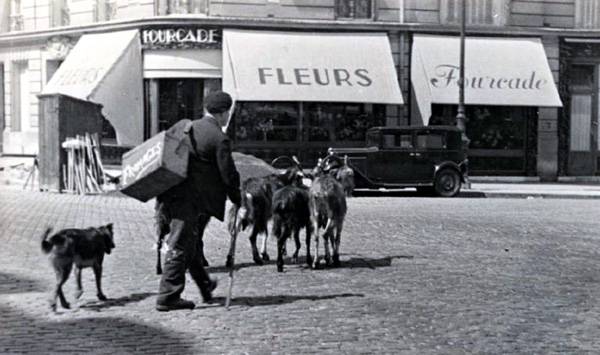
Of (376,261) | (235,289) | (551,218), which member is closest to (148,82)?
(551,218)

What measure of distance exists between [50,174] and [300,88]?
7.29 m

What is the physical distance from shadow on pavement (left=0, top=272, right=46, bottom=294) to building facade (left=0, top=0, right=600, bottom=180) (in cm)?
1516

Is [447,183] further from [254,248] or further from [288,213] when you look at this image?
[288,213]

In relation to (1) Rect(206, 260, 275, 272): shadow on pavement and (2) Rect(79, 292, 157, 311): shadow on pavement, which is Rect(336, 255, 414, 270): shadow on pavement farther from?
(2) Rect(79, 292, 157, 311): shadow on pavement

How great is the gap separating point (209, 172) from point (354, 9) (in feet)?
64.2

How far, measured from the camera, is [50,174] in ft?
70.8

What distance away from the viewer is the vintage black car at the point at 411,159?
21.9 metres

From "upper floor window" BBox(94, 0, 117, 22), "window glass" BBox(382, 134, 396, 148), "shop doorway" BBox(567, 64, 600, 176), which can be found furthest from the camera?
"shop doorway" BBox(567, 64, 600, 176)

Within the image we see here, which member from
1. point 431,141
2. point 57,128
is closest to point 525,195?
point 431,141

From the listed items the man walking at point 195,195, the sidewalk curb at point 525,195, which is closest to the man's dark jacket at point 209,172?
the man walking at point 195,195

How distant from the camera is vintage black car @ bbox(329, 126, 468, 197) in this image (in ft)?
72.0

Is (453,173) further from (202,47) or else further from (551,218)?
(202,47)

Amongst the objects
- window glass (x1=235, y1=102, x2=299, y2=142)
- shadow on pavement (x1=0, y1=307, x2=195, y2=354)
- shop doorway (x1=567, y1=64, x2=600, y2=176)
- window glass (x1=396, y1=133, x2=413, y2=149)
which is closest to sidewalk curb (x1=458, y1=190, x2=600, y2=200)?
window glass (x1=396, y1=133, x2=413, y2=149)

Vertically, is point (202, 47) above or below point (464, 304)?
above
